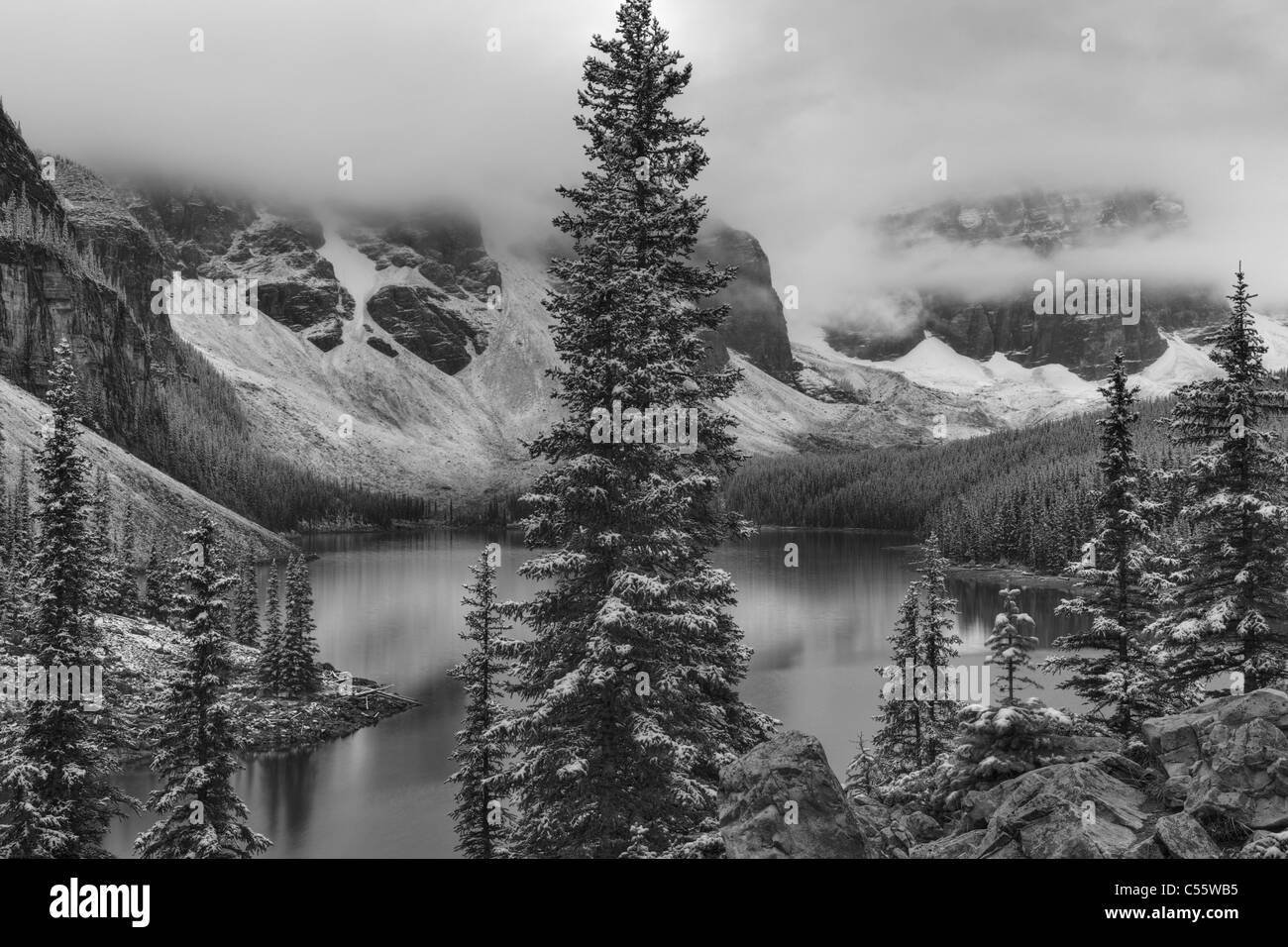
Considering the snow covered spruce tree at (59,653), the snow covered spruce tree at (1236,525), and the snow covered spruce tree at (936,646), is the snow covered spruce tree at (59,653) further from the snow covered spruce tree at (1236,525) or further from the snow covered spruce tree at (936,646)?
the snow covered spruce tree at (1236,525)

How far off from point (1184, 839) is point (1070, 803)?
2.25m

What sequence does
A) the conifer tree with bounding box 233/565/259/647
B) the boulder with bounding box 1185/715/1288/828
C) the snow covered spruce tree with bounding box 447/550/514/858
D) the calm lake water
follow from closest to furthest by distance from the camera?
the boulder with bounding box 1185/715/1288/828 → the snow covered spruce tree with bounding box 447/550/514/858 → the calm lake water → the conifer tree with bounding box 233/565/259/647

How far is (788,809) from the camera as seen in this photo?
10906 mm

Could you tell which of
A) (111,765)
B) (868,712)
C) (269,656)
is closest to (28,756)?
(111,765)

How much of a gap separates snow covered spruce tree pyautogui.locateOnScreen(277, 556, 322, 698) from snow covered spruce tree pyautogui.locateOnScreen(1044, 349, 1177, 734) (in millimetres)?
49371

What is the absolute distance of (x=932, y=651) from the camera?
29281 millimetres

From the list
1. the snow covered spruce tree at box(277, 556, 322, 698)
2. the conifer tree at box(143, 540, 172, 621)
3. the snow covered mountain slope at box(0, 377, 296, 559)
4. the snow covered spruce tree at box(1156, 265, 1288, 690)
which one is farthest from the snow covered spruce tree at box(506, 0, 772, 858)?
the snow covered mountain slope at box(0, 377, 296, 559)

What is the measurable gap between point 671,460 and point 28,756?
65.5 ft

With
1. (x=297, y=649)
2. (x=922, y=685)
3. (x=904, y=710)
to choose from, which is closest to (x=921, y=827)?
(x=922, y=685)

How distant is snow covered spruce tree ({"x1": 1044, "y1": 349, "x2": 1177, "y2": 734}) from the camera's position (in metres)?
21.7

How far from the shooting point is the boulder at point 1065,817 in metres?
11.1

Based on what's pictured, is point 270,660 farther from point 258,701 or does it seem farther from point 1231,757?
point 1231,757

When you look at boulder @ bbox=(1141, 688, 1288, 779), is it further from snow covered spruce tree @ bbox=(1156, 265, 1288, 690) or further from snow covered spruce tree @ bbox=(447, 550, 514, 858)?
snow covered spruce tree @ bbox=(447, 550, 514, 858)
